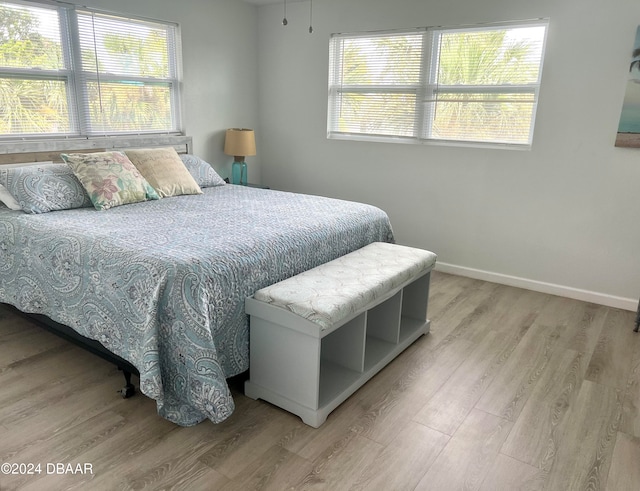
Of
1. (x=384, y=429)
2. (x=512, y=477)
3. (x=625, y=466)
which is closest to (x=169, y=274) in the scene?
(x=384, y=429)

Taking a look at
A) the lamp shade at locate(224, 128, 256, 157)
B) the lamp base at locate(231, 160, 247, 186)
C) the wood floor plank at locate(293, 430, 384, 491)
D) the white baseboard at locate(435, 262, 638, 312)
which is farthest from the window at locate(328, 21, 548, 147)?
the wood floor plank at locate(293, 430, 384, 491)

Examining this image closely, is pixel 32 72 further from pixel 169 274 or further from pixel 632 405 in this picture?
pixel 632 405

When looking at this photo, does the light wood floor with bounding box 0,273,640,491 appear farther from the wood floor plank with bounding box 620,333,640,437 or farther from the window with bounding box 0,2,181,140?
the window with bounding box 0,2,181,140

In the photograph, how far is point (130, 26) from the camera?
378 centimetres

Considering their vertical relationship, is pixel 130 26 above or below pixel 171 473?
above

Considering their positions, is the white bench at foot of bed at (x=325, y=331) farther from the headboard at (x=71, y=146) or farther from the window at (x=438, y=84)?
the headboard at (x=71, y=146)

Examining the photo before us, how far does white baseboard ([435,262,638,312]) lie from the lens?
3.44m

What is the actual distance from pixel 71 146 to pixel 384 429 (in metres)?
2.92

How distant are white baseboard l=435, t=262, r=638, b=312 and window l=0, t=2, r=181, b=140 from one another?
110 inches

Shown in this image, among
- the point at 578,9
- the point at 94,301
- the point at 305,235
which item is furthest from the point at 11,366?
the point at 578,9

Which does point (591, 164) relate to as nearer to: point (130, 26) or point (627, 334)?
point (627, 334)

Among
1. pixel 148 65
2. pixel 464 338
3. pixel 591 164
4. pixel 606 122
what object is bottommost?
pixel 464 338

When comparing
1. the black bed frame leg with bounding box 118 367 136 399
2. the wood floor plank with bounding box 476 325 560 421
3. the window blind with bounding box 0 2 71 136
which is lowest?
the wood floor plank with bounding box 476 325 560 421

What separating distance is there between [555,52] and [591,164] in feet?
2.71
